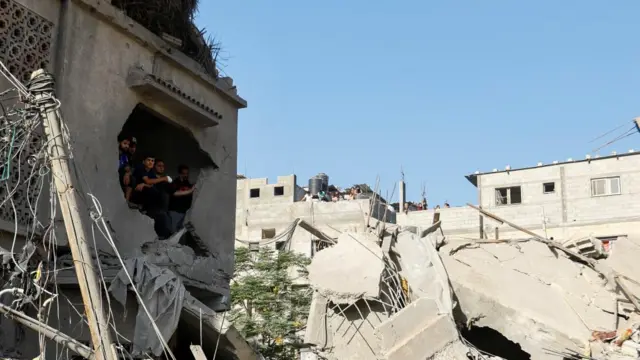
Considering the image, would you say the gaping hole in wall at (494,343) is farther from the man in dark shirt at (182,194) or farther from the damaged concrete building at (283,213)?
the damaged concrete building at (283,213)

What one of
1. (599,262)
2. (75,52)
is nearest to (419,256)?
(599,262)

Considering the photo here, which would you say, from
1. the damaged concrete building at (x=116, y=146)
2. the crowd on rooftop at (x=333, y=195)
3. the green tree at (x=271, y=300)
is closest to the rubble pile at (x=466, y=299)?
the damaged concrete building at (x=116, y=146)

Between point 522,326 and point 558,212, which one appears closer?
point 522,326

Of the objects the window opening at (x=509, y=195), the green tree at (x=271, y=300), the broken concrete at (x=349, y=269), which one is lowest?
the green tree at (x=271, y=300)

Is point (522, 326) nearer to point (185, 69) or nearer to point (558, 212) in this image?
point (185, 69)

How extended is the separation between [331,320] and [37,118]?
492 cm

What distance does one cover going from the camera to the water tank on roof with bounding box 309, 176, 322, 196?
42.3 m

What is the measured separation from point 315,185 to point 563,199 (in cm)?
1403

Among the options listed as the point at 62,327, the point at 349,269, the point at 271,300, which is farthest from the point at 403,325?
the point at 271,300

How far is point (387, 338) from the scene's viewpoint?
31.0ft

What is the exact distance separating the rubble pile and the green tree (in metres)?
10.8

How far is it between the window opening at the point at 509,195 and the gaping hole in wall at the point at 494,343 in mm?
23332

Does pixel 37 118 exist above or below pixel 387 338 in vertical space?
above

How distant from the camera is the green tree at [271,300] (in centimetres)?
2255
